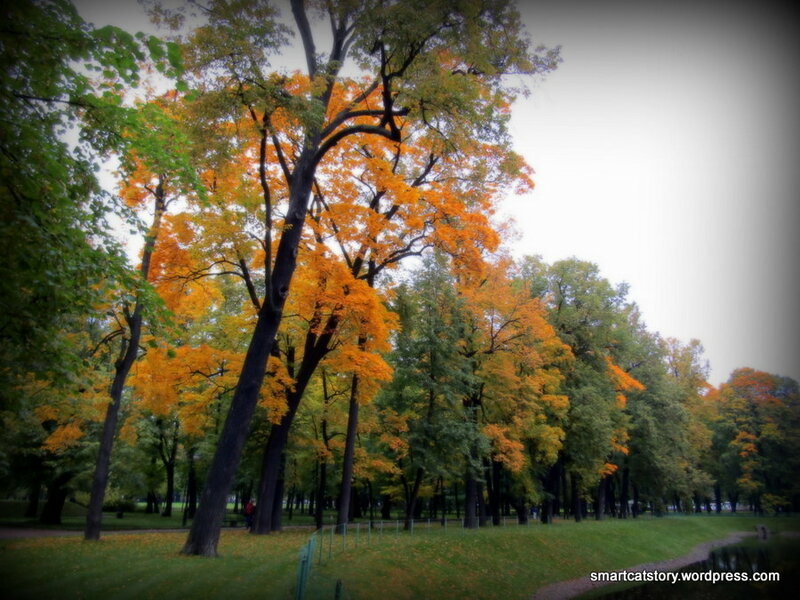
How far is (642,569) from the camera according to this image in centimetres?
2328

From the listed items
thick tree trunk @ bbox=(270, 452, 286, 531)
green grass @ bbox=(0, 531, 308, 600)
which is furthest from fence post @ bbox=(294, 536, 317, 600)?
thick tree trunk @ bbox=(270, 452, 286, 531)

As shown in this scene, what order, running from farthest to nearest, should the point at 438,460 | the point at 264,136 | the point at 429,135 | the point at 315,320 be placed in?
the point at 438,460, the point at 315,320, the point at 429,135, the point at 264,136

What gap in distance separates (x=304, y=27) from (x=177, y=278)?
8.38 meters

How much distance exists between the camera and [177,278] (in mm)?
14703

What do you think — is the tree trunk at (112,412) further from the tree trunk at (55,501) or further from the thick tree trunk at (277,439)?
the tree trunk at (55,501)

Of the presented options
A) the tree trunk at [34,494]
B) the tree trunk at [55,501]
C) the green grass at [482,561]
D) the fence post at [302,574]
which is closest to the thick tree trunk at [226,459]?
the green grass at [482,561]

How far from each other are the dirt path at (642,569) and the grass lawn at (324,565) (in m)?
0.35

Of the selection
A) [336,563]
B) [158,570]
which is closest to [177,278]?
[158,570]

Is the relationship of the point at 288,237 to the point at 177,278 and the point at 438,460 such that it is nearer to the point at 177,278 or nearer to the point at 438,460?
the point at 177,278

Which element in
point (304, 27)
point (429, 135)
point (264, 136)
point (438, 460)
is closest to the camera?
point (264, 136)

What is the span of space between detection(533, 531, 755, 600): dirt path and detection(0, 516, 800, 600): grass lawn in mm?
347

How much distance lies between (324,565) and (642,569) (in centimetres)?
Result: 1858

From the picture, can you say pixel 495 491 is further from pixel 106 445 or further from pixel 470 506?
pixel 106 445

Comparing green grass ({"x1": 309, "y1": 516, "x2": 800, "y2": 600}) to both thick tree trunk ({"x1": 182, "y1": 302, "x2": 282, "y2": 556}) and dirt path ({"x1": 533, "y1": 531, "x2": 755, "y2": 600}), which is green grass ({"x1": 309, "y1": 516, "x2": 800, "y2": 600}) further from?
thick tree trunk ({"x1": 182, "y1": 302, "x2": 282, "y2": 556})
